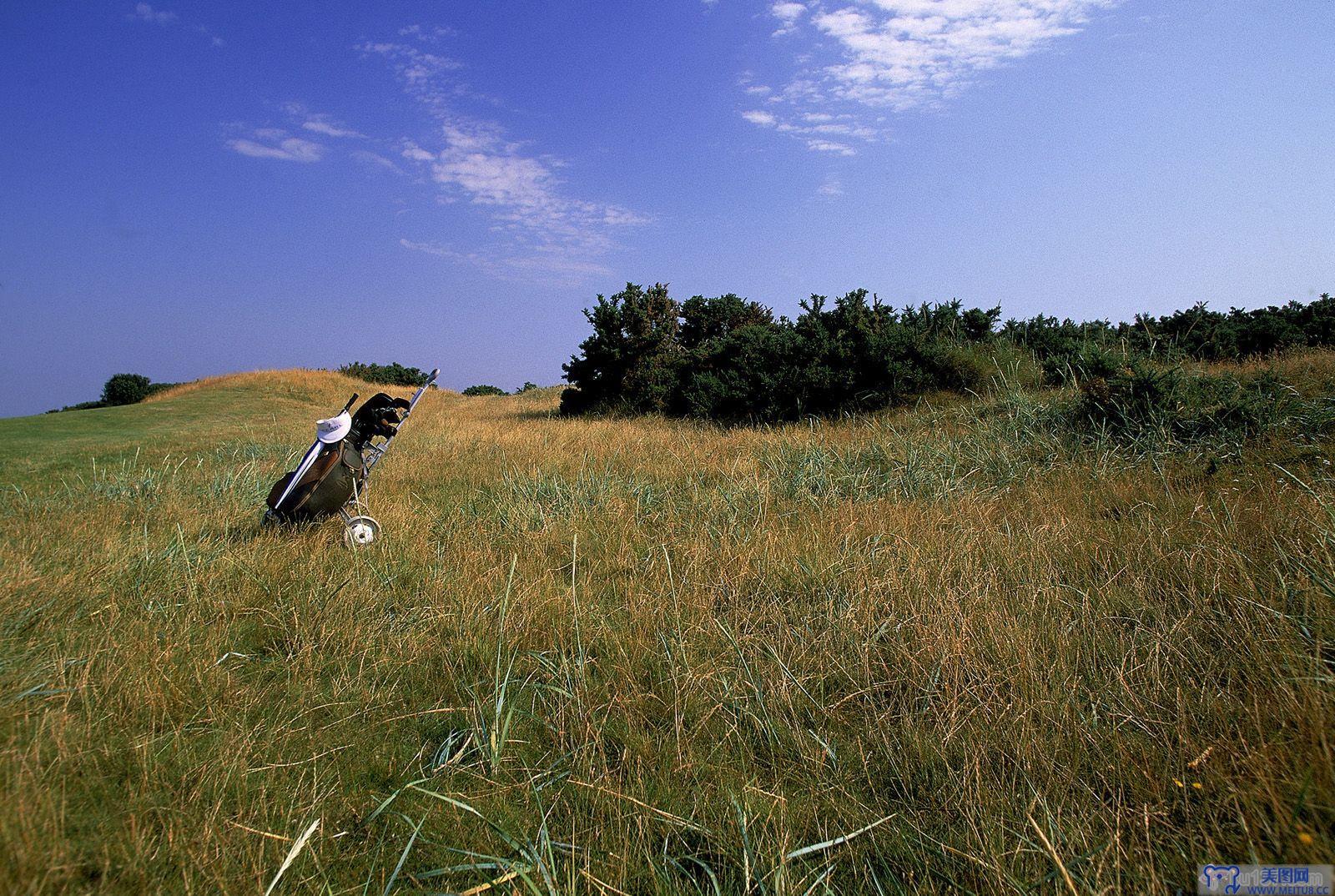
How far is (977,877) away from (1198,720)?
4.01 ft

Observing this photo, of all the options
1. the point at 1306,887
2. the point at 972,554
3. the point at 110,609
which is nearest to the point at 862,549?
the point at 972,554

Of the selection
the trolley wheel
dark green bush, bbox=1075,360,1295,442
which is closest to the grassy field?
the trolley wheel

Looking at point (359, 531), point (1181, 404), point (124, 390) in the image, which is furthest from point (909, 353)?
point (124, 390)

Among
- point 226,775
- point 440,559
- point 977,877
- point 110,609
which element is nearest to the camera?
point 977,877

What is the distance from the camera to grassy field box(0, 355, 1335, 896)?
1770 millimetres

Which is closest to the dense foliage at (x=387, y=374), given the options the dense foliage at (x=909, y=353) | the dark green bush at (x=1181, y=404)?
the dense foliage at (x=909, y=353)

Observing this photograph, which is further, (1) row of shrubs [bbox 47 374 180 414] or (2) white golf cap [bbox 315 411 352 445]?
(1) row of shrubs [bbox 47 374 180 414]

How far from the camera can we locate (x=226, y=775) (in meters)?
2.02

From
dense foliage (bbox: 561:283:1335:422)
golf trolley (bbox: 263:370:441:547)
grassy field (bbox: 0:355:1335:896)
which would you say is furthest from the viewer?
dense foliage (bbox: 561:283:1335:422)

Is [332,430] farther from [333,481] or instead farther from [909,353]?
[909,353]

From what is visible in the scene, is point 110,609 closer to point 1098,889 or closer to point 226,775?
point 226,775

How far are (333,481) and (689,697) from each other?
327 cm

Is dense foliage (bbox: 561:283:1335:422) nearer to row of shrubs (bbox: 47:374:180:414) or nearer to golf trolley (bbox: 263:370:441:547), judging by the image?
golf trolley (bbox: 263:370:441:547)

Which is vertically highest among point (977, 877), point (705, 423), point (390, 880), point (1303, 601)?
point (705, 423)
